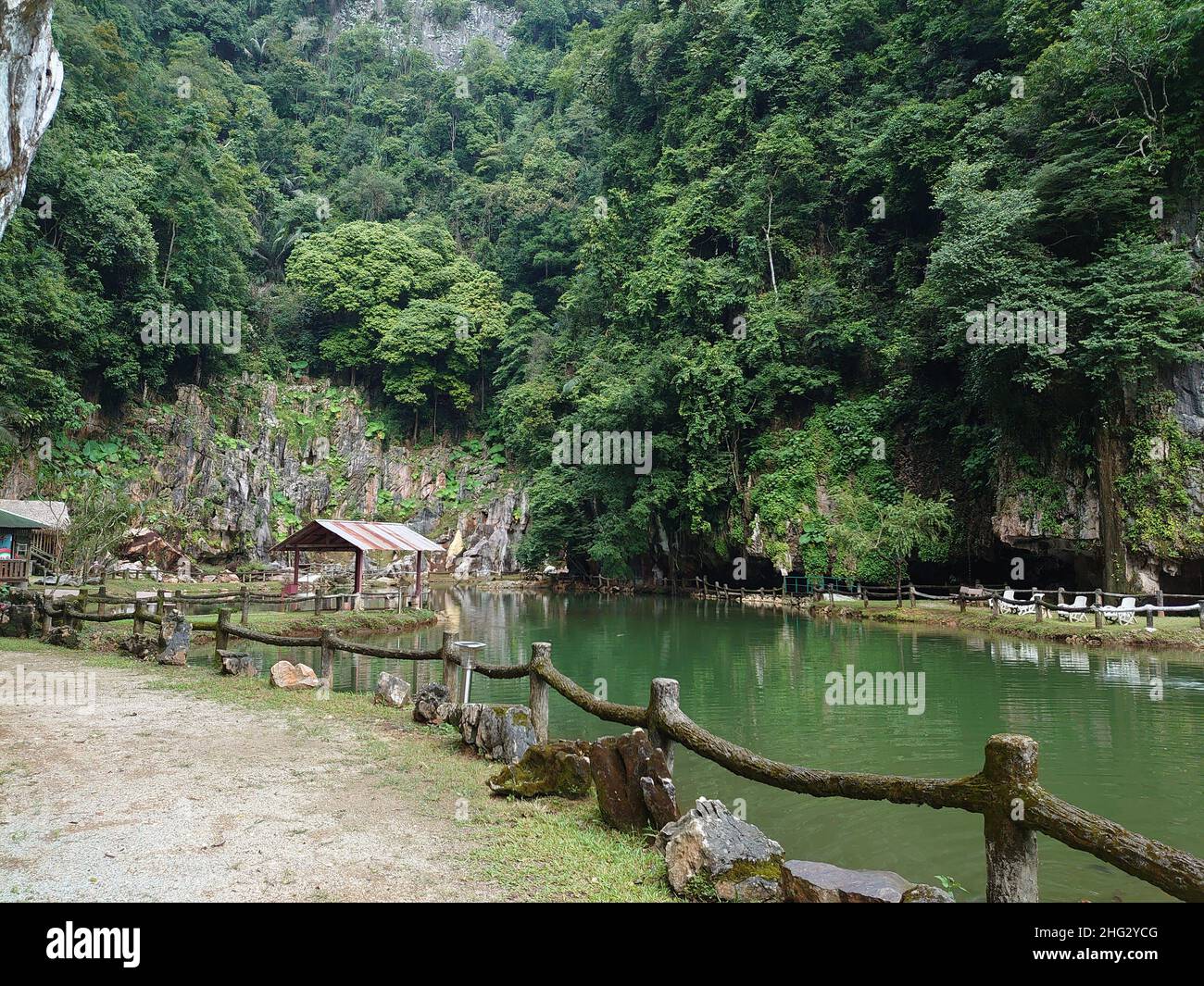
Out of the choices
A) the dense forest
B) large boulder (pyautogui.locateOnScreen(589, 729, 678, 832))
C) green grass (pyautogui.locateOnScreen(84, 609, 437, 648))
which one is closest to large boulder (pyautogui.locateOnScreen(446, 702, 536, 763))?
large boulder (pyautogui.locateOnScreen(589, 729, 678, 832))

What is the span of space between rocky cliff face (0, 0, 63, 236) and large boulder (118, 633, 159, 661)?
7270mm

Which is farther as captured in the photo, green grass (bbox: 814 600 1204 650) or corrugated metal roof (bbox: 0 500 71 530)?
corrugated metal roof (bbox: 0 500 71 530)

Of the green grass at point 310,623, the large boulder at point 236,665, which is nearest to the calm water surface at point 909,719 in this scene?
the green grass at point 310,623

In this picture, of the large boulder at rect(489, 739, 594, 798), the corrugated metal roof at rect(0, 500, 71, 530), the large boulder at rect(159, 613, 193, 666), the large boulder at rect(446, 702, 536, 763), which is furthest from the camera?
the corrugated metal roof at rect(0, 500, 71, 530)

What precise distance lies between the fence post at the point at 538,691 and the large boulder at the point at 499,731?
72 millimetres

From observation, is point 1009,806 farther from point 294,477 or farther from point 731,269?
point 294,477

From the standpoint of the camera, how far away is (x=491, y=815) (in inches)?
197

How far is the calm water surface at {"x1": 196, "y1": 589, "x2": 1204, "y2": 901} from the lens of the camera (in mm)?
5680

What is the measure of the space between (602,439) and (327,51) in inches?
2176

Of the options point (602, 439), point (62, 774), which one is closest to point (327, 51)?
point (602, 439)

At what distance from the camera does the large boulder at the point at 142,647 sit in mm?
12219

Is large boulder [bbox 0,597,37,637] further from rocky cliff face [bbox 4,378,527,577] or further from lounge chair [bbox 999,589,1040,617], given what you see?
lounge chair [bbox 999,589,1040,617]

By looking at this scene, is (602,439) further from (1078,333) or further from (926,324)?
(1078,333)

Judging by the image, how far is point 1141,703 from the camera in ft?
32.1
